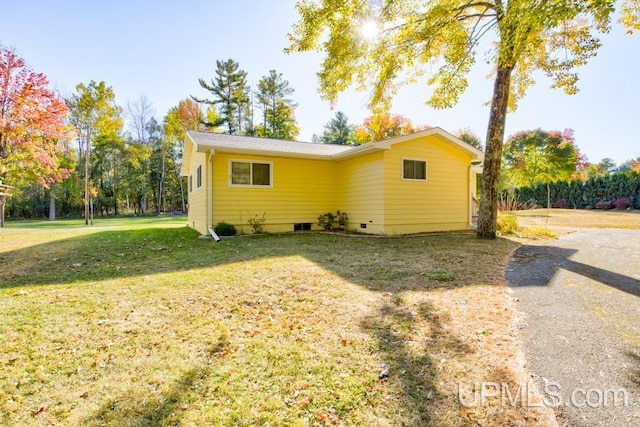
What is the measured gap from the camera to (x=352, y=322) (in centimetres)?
312

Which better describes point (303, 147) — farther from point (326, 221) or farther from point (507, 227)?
point (507, 227)

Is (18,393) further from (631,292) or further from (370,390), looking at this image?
(631,292)

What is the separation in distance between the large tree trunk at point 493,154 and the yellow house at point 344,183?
1.95 m

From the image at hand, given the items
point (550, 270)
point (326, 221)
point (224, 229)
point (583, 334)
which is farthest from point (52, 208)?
point (583, 334)

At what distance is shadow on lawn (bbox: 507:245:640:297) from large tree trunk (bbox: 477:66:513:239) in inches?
79.4

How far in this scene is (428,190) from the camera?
34.3 feet

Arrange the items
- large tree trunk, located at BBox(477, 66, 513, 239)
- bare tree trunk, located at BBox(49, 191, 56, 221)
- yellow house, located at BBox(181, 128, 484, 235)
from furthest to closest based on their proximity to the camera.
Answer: bare tree trunk, located at BBox(49, 191, 56, 221) < yellow house, located at BBox(181, 128, 484, 235) < large tree trunk, located at BBox(477, 66, 513, 239)

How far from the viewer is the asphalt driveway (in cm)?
191

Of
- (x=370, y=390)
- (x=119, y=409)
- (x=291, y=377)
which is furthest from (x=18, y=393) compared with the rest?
(x=370, y=390)

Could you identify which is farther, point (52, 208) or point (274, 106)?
point (274, 106)

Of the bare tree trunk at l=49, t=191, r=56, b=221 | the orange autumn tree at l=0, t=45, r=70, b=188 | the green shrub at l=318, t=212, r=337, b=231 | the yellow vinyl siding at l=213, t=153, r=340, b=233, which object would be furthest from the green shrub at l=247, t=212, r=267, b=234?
the bare tree trunk at l=49, t=191, r=56, b=221

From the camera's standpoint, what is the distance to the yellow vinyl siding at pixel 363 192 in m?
9.71

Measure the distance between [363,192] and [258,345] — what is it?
816 cm

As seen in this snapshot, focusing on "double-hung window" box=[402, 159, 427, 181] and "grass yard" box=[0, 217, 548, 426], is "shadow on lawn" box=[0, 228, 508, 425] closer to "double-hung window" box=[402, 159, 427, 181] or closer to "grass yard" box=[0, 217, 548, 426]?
"grass yard" box=[0, 217, 548, 426]
